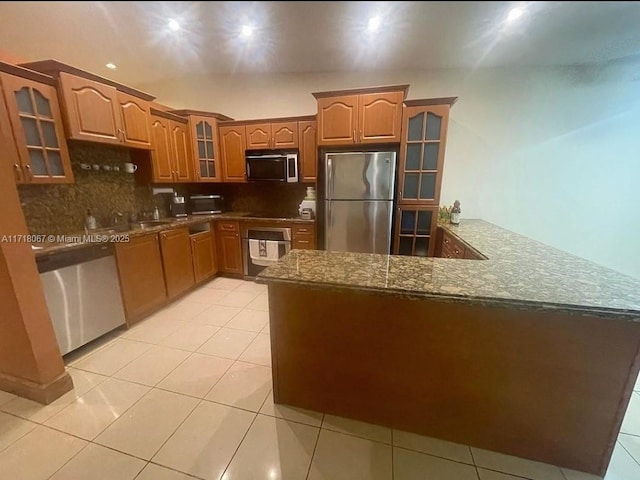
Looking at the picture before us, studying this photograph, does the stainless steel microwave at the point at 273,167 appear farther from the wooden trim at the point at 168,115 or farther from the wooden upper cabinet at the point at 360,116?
the wooden trim at the point at 168,115

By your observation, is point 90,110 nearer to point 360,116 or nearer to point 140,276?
point 140,276

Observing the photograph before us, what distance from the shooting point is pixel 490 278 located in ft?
4.08

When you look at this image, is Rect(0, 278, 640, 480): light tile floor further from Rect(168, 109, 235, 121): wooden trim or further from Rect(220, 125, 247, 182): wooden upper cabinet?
Rect(168, 109, 235, 121): wooden trim

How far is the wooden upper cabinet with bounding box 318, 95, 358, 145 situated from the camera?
2742 millimetres

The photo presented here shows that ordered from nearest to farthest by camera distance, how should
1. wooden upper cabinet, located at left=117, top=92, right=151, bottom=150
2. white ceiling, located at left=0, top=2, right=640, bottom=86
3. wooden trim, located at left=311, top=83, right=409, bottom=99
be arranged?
1. white ceiling, located at left=0, top=2, right=640, bottom=86
2. wooden upper cabinet, located at left=117, top=92, right=151, bottom=150
3. wooden trim, located at left=311, top=83, right=409, bottom=99

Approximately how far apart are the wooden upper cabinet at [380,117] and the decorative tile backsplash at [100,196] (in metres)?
1.11

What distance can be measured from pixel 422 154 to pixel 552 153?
149cm

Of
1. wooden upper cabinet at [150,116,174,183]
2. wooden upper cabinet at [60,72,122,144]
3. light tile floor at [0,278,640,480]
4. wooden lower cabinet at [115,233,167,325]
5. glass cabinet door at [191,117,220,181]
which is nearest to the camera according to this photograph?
light tile floor at [0,278,640,480]

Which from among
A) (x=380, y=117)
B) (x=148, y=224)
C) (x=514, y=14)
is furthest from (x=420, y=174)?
(x=148, y=224)

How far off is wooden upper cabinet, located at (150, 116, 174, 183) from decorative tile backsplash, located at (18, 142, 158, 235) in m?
0.29

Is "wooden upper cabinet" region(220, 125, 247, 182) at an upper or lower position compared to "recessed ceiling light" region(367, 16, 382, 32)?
upper

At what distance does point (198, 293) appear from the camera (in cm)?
309

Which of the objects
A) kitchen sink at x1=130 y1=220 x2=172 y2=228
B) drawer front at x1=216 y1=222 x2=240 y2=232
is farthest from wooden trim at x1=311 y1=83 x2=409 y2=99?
kitchen sink at x1=130 y1=220 x2=172 y2=228

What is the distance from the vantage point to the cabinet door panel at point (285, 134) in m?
3.18
